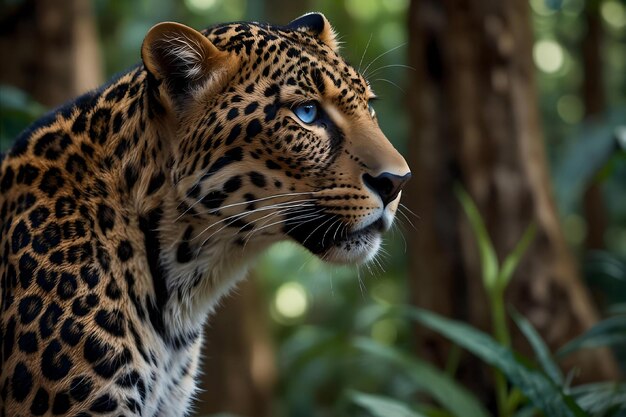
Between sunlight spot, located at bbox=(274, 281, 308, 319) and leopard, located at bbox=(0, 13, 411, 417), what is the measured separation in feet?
39.1

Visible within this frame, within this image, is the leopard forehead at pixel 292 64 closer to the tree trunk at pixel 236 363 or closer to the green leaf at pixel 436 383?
the green leaf at pixel 436 383

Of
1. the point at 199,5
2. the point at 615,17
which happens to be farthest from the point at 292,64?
the point at 615,17

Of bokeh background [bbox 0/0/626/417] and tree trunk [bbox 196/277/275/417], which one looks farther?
tree trunk [bbox 196/277/275/417]

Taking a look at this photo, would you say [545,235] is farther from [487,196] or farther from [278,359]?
[278,359]

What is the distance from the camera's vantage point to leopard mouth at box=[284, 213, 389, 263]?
4.00m

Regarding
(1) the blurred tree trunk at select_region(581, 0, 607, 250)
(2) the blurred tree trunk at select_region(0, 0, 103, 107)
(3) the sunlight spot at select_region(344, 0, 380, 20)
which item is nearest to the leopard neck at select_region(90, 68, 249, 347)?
(2) the blurred tree trunk at select_region(0, 0, 103, 107)

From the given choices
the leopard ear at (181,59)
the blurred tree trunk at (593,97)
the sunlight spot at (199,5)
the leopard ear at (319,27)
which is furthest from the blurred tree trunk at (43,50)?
the sunlight spot at (199,5)

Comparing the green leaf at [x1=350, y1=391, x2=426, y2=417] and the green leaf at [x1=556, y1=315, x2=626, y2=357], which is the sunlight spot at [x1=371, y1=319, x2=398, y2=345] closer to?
the green leaf at [x1=556, y1=315, x2=626, y2=357]

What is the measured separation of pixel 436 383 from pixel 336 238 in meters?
1.97

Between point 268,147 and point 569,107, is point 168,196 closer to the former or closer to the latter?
point 268,147

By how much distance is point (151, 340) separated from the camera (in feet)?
13.0

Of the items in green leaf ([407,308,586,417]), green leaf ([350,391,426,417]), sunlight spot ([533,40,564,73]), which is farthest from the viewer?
sunlight spot ([533,40,564,73])

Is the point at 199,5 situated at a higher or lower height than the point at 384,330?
higher

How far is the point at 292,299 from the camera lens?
16.5m
